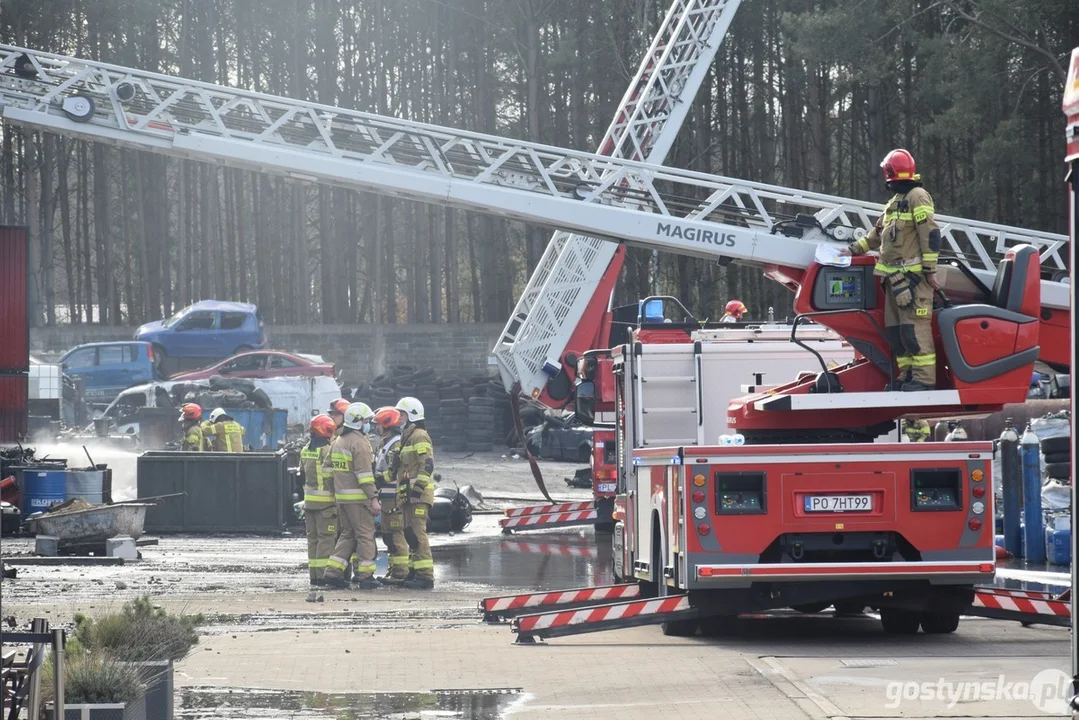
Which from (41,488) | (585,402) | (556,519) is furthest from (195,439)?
(585,402)

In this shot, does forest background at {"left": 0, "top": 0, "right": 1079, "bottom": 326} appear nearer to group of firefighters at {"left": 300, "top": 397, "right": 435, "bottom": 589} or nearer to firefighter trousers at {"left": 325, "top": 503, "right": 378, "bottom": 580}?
group of firefighters at {"left": 300, "top": 397, "right": 435, "bottom": 589}

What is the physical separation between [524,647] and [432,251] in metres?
39.4

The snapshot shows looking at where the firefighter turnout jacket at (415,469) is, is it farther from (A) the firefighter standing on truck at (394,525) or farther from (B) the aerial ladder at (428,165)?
(B) the aerial ladder at (428,165)

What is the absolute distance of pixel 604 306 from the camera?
22.9 meters

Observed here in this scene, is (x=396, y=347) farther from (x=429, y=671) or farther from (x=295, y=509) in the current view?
(x=429, y=671)

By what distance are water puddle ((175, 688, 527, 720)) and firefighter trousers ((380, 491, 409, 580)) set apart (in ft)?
20.0

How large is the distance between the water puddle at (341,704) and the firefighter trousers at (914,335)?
3.17m

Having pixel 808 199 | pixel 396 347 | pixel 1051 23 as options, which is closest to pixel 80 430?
pixel 396 347

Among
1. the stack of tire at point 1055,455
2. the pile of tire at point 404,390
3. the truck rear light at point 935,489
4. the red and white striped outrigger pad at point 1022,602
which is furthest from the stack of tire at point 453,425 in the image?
the truck rear light at point 935,489

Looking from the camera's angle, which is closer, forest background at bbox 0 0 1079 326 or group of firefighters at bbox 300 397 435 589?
group of firefighters at bbox 300 397 435 589

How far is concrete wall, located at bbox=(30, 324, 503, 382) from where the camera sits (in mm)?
39781

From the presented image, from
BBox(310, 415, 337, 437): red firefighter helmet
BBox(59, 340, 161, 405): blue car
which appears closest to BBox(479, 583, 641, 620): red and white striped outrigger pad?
BBox(310, 415, 337, 437): red firefighter helmet

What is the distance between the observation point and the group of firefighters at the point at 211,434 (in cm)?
2177

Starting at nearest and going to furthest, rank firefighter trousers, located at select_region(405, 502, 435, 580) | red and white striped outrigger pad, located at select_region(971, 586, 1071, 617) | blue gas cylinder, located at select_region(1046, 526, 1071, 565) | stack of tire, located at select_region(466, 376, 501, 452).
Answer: red and white striped outrigger pad, located at select_region(971, 586, 1071, 617), blue gas cylinder, located at select_region(1046, 526, 1071, 565), firefighter trousers, located at select_region(405, 502, 435, 580), stack of tire, located at select_region(466, 376, 501, 452)
